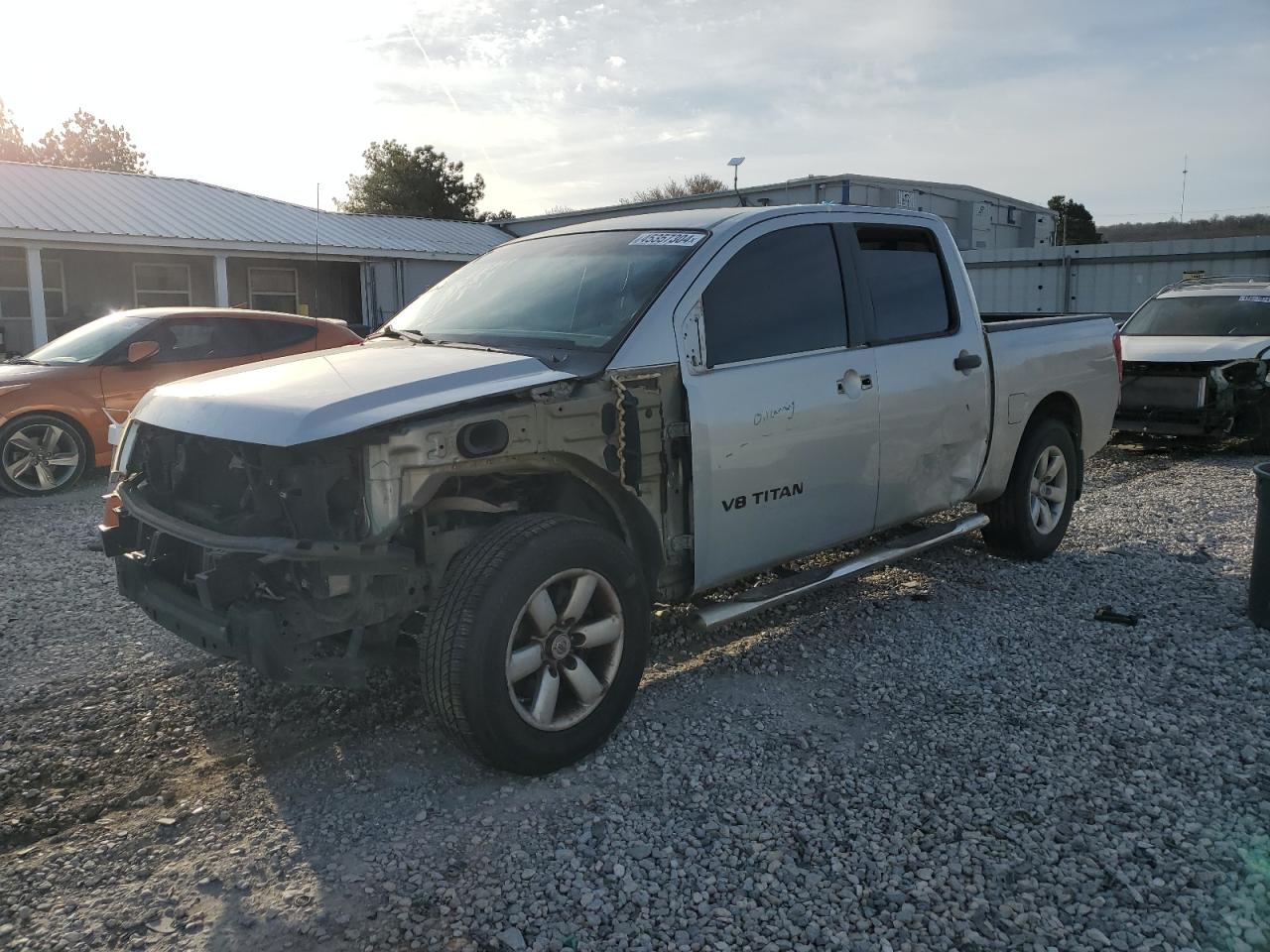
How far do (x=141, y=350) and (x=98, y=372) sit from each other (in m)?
0.41

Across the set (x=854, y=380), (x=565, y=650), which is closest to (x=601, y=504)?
(x=565, y=650)

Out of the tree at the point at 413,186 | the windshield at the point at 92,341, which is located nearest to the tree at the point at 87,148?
the tree at the point at 413,186

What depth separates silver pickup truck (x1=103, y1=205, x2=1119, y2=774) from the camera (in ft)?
10.5

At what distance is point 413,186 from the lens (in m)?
50.4

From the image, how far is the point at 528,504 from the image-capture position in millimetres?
3818

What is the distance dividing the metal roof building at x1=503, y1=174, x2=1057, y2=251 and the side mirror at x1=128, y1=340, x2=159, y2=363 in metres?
12.8

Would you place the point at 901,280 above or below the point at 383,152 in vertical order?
below

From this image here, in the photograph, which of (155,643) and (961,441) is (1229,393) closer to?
(961,441)

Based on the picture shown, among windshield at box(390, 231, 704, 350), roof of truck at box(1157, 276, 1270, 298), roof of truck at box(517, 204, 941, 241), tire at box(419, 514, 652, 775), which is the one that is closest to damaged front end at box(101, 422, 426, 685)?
tire at box(419, 514, 652, 775)

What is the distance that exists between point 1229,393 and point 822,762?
354 inches

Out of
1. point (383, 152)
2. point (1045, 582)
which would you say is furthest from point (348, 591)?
point (383, 152)

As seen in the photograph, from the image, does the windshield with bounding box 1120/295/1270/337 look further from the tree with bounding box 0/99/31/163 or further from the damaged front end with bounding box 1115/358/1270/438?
the tree with bounding box 0/99/31/163

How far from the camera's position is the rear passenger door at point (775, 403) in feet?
12.9

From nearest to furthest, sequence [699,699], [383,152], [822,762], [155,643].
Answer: [822,762]
[699,699]
[155,643]
[383,152]
